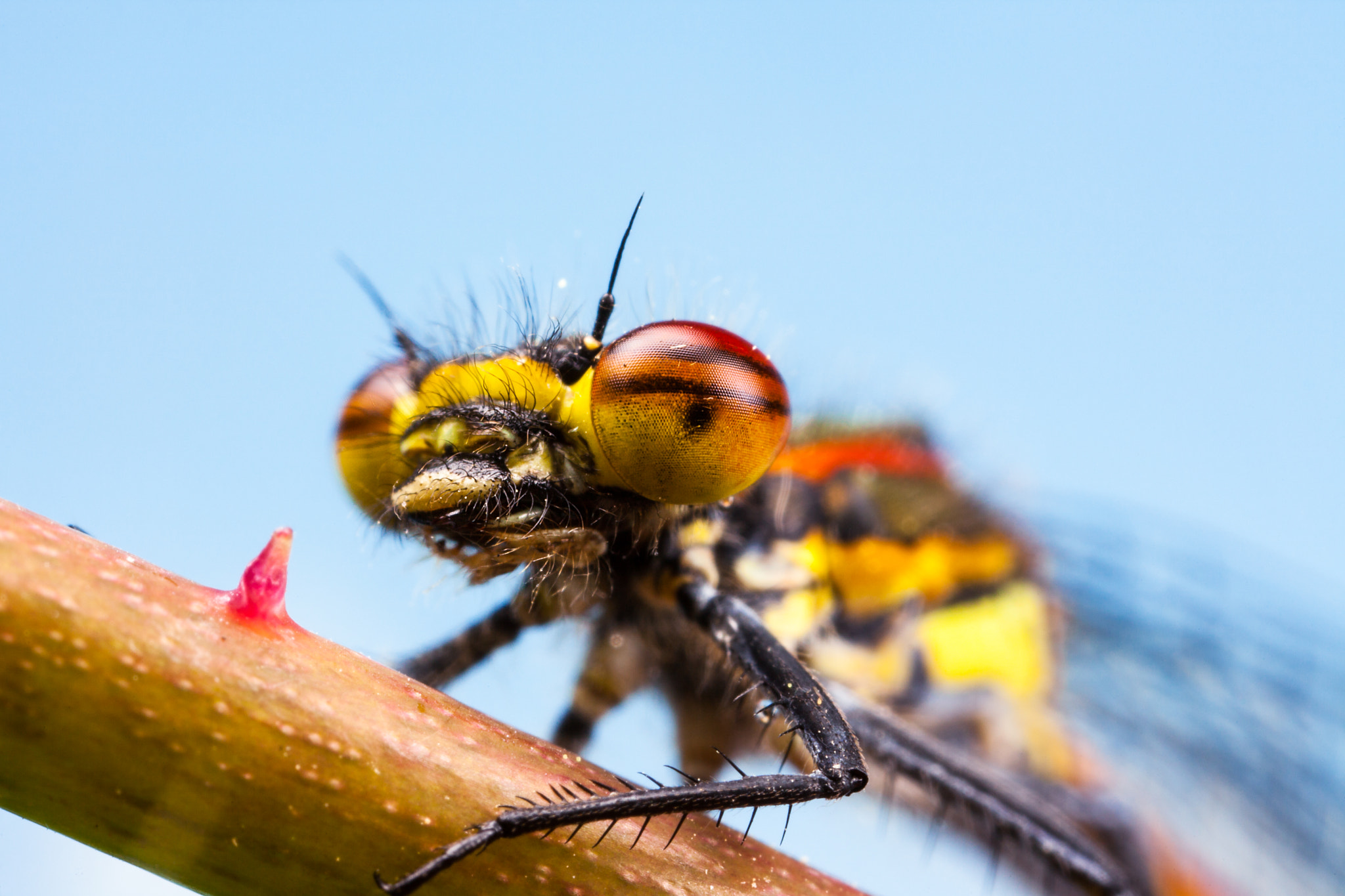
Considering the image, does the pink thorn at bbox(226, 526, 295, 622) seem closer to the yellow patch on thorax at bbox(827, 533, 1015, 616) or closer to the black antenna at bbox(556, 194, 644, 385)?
the black antenna at bbox(556, 194, 644, 385)

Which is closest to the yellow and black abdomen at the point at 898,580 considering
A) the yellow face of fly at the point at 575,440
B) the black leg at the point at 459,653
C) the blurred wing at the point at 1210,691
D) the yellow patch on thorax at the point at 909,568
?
the yellow patch on thorax at the point at 909,568

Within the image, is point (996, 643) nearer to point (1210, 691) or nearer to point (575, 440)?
point (1210, 691)

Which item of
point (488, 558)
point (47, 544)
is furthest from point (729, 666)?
point (47, 544)

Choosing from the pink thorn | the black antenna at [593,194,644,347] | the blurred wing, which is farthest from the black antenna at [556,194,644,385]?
the blurred wing

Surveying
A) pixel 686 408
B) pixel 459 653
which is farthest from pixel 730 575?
pixel 686 408

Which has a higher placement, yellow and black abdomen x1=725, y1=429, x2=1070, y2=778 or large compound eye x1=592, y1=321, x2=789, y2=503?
large compound eye x1=592, y1=321, x2=789, y2=503
